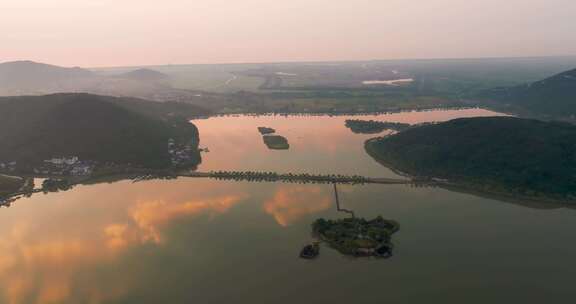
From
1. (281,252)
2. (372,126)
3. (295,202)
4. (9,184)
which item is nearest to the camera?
(281,252)

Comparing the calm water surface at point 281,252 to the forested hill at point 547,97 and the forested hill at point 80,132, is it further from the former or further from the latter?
the forested hill at point 547,97

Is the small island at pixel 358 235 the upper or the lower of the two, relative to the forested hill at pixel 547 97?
lower

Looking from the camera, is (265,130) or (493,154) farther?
(265,130)

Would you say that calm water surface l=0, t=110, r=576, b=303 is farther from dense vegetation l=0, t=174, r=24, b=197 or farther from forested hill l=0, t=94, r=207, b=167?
Answer: forested hill l=0, t=94, r=207, b=167

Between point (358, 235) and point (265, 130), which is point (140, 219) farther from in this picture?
point (265, 130)

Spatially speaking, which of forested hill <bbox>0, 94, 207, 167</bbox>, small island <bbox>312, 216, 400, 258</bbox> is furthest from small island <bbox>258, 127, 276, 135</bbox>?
small island <bbox>312, 216, 400, 258</bbox>

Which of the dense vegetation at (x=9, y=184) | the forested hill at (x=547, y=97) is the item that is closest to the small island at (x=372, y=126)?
the forested hill at (x=547, y=97)

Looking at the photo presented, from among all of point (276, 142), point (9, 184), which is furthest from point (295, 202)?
point (9, 184)
